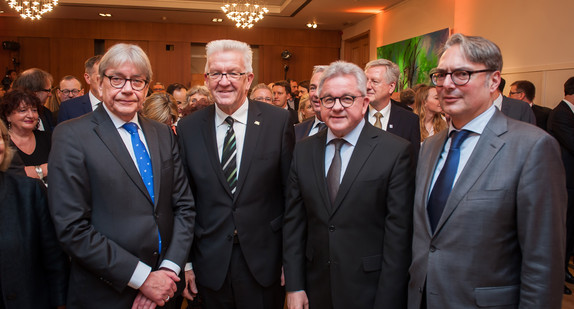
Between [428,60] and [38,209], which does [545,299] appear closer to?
[38,209]

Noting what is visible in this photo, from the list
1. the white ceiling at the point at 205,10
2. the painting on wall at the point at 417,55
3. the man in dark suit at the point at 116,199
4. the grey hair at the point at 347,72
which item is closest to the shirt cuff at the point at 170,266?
the man in dark suit at the point at 116,199

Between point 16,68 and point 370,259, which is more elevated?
point 16,68

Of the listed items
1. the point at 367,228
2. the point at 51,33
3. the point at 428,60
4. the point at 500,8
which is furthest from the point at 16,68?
the point at 367,228

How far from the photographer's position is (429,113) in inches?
154

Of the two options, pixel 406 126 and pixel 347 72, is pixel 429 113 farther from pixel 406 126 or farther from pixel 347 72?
pixel 347 72

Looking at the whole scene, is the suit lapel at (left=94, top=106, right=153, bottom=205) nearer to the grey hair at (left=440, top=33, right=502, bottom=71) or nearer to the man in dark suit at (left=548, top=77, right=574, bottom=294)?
the grey hair at (left=440, top=33, right=502, bottom=71)

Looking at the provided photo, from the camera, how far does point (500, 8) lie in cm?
707

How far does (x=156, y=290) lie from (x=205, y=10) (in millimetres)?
10589

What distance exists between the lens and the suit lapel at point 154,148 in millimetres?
1911

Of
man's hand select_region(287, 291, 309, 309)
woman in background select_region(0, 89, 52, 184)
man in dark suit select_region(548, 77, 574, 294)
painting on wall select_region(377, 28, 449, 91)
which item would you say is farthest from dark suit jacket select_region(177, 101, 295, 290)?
painting on wall select_region(377, 28, 449, 91)

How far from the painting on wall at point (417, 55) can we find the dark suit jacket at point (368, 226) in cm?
707

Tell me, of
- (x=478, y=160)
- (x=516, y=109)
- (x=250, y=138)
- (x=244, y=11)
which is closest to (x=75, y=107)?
(x=250, y=138)

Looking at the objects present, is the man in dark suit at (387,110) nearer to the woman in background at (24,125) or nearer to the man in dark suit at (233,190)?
the man in dark suit at (233,190)

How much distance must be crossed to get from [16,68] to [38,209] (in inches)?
525
